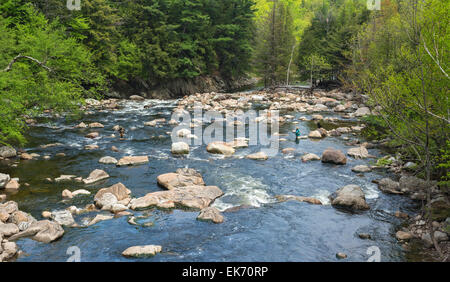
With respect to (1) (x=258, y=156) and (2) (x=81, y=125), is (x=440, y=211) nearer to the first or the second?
(1) (x=258, y=156)

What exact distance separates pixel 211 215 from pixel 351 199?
547 cm

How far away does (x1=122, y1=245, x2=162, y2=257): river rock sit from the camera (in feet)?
32.2

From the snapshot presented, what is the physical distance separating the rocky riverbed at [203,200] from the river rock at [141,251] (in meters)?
0.04

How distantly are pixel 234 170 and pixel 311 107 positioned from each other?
21320 mm

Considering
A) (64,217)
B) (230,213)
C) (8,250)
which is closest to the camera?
(8,250)

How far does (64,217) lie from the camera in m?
11.8

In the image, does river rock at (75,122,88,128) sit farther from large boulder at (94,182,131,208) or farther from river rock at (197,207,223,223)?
river rock at (197,207,223,223)

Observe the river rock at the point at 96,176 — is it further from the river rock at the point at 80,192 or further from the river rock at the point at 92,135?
the river rock at the point at 92,135

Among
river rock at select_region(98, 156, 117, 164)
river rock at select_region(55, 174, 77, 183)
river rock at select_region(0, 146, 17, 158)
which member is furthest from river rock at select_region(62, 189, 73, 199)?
river rock at select_region(0, 146, 17, 158)

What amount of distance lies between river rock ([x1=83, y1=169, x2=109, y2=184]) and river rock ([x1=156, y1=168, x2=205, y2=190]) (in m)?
2.63

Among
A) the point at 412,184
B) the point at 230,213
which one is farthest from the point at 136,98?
the point at 412,184

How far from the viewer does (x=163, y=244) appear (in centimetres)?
1056

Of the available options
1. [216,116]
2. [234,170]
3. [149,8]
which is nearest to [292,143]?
[234,170]

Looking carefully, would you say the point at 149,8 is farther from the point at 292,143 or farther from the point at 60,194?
the point at 60,194
